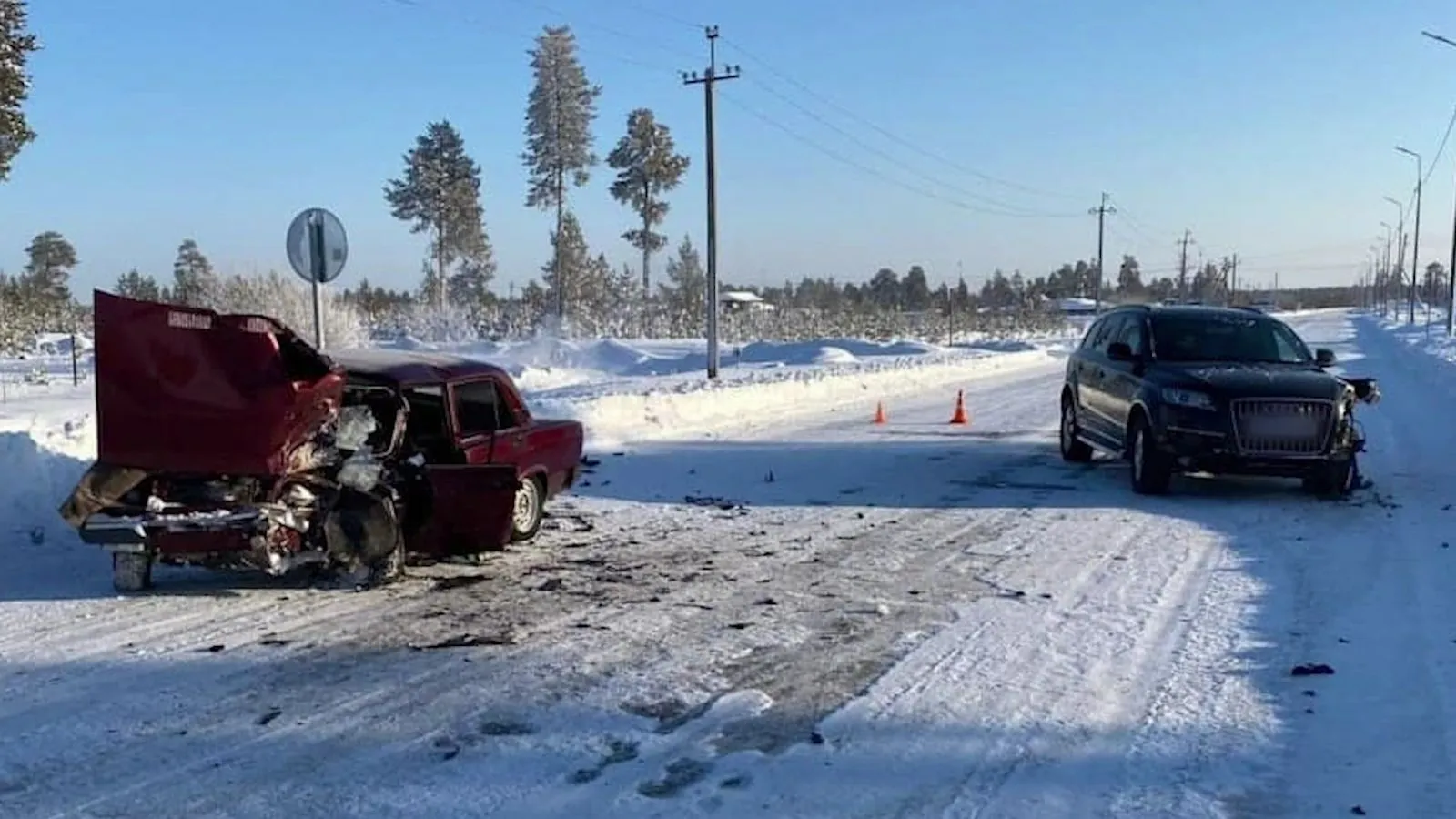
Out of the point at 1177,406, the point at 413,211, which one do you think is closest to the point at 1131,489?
the point at 1177,406

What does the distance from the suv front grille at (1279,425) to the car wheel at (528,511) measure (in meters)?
6.38

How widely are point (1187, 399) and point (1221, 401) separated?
331 millimetres

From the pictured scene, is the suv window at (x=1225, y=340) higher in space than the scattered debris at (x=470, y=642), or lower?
higher

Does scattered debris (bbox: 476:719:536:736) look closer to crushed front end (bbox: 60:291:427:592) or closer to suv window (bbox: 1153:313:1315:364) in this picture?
crushed front end (bbox: 60:291:427:592)

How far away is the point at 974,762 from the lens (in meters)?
4.88

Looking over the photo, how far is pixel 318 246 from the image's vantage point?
12320 mm

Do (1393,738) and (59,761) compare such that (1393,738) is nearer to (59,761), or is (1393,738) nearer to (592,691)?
(592,691)

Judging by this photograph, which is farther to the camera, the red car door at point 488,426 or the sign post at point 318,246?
the sign post at point 318,246

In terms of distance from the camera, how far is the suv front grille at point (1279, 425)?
11.3 m

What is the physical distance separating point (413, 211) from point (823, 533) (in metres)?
64.6

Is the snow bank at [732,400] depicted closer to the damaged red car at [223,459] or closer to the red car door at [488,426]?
the red car door at [488,426]

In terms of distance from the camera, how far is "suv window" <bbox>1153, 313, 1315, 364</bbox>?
1270cm

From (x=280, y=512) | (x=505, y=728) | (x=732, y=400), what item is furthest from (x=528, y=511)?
(x=732, y=400)

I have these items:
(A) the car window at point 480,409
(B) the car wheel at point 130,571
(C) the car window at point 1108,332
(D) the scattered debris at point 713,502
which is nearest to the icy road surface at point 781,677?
(B) the car wheel at point 130,571
